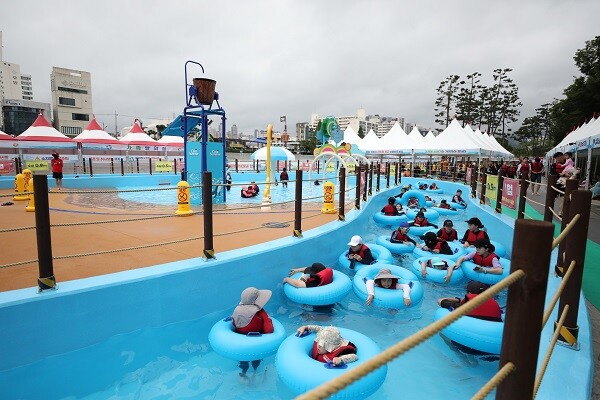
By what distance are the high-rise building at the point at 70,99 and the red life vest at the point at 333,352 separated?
226ft

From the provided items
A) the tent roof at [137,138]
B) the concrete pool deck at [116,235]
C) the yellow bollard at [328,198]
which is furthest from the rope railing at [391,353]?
the tent roof at [137,138]

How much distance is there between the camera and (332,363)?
3.59 meters

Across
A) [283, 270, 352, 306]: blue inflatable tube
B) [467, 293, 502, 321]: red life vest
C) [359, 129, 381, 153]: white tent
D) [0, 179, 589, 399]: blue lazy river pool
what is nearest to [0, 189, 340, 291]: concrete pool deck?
[0, 179, 589, 399]: blue lazy river pool

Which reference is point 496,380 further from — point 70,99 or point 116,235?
point 70,99

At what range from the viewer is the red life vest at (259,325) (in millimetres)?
4266

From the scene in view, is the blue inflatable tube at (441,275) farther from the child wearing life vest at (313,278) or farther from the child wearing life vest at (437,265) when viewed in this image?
the child wearing life vest at (313,278)

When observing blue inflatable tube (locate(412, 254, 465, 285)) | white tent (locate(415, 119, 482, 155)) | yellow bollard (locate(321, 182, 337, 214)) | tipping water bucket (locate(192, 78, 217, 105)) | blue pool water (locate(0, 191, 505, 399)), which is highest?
tipping water bucket (locate(192, 78, 217, 105))

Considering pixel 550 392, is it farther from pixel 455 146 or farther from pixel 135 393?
pixel 455 146

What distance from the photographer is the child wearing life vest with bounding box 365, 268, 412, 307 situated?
18.2 ft

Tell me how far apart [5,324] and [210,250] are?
2441 millimetres

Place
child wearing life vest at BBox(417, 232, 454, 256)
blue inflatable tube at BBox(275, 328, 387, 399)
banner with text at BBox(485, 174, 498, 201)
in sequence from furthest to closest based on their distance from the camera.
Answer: banner with text at BBox(485, 174, 498, 201), child wearing life vest at BBox(417, 232, 454, 256), blue inflatable tube at BBox(275, 328, 387, 399)

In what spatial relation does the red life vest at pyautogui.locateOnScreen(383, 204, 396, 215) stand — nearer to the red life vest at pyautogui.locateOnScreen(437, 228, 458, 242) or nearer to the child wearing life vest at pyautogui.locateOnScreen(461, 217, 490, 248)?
the red life vest at pyautogui.locateOnScreen(437, 228, 458, 242)

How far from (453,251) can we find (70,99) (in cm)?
7327

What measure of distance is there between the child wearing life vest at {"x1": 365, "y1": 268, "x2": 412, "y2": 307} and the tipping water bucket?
8.58 metres
